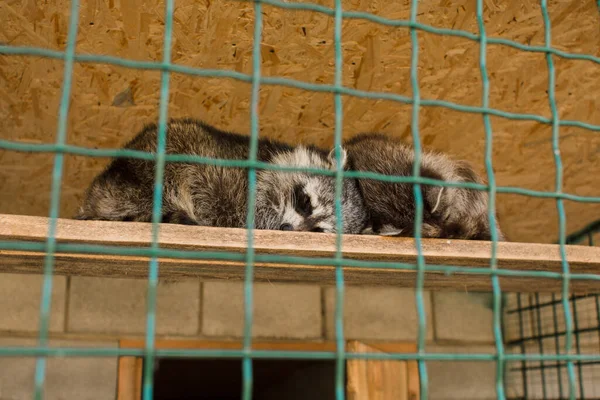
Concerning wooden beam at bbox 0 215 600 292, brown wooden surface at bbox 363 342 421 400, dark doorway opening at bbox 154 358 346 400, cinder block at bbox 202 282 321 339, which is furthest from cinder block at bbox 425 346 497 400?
wooden beam at bbox 0 215 600 292

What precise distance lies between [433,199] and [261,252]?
0.81m

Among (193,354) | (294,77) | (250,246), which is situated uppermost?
(294,77)

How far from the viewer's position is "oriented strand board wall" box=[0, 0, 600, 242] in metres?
2.33

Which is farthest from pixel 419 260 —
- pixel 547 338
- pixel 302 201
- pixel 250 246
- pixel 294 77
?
pixel 547 338

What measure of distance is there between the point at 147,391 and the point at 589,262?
4.92 ft

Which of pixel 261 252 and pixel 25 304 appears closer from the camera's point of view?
pixel 261 252

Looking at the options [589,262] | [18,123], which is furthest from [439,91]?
[18,123]

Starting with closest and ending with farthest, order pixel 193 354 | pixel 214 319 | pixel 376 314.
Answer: pixel 193 354
pixel 214 319
pixel 376 314

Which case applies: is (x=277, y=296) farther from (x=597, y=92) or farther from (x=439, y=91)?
(x=597, y=92)

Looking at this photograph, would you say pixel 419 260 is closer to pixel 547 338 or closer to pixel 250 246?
pixel 250 246

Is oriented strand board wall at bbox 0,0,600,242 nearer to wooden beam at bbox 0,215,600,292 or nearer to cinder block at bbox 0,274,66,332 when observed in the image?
cinder block at bbox 0,274,66,332

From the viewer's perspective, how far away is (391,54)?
2.55 meters

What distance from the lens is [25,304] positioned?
3.46m

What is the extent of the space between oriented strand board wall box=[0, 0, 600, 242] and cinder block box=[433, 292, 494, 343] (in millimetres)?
1008
